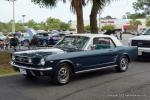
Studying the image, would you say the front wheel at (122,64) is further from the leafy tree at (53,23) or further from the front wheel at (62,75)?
the leafy tree at (53,23)

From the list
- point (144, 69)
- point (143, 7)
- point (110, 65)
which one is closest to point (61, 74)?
point (110, 65)

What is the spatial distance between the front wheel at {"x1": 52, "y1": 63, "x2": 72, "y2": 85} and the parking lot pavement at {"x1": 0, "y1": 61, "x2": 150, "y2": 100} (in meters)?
0.15

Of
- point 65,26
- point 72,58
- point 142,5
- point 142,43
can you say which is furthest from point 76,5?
point 65,26

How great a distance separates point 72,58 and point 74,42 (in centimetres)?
106

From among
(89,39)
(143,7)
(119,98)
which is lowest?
Answer: (119,98)

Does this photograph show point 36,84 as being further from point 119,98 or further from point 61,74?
point 119,98

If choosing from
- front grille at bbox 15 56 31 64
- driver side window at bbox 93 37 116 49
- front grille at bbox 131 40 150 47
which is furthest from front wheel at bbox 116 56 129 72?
front grille at bbox 15 56 31 64

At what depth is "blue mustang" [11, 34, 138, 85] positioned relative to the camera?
28.5 ft

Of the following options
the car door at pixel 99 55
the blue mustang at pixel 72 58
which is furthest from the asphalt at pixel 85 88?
the car door at pixel 99 55

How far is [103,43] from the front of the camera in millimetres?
10797

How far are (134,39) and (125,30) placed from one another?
7911 centimetres

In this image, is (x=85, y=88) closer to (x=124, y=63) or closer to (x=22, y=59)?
Result: (x=22, y=59)

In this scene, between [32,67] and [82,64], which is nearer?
[32,67]

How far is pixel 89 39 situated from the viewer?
1011 centimetres
